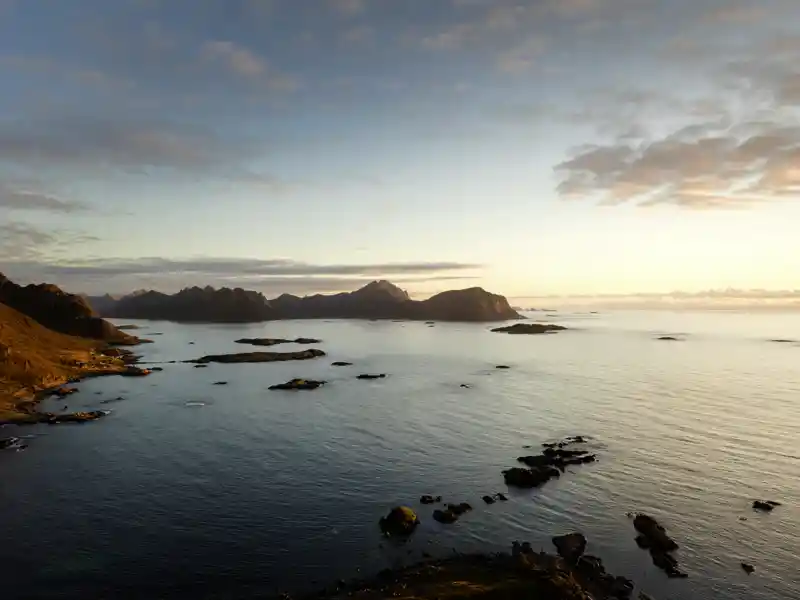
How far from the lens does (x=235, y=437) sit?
6931 centimetres

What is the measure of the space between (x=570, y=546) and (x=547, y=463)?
20102 millimetres

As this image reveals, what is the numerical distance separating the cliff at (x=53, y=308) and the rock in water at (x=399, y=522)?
18147cm

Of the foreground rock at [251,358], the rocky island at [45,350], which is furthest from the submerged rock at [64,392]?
the foreground rock at [251,358]

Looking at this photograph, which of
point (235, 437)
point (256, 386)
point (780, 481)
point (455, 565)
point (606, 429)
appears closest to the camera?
point (455, 565)

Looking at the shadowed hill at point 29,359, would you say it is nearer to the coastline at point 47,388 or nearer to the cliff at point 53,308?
the coastline at point 47,388

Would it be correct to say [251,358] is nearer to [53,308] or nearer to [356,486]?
[53,308]

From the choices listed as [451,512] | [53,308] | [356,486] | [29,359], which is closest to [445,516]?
[451,512]

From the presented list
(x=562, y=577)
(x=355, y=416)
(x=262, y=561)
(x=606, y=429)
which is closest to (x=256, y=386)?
(x=355, y=416)

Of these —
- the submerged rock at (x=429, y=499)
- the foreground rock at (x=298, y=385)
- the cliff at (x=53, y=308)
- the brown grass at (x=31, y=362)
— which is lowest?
the submerged rock at (x=429, y=499)

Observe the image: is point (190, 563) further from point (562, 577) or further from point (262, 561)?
point (562, 577)

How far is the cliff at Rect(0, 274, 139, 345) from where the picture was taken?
589 ft

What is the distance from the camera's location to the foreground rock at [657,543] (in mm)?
35031

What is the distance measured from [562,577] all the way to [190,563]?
2512cm

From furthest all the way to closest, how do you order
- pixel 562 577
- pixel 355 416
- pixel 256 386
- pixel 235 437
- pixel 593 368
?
pixel 593 368, pixel 256 386, pixel 355 416, pixel 235 437, pixel 562 577
